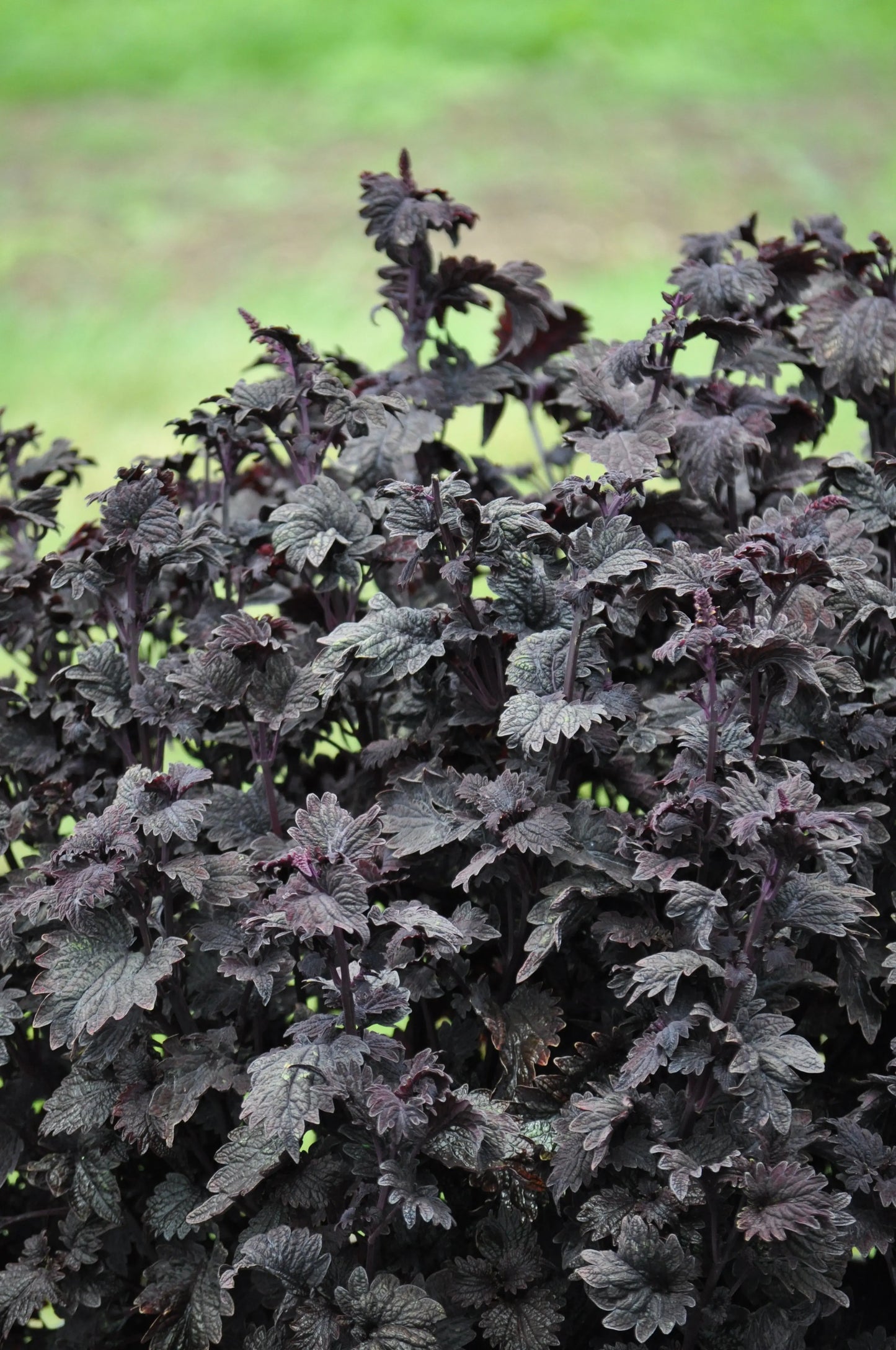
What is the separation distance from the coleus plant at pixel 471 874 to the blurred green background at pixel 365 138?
3186mm

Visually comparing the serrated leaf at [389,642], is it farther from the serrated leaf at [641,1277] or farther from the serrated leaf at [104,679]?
the serrated leaf at [641,1277]

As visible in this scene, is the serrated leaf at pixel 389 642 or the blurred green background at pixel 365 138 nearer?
the serrated leaf at pixel 389 642

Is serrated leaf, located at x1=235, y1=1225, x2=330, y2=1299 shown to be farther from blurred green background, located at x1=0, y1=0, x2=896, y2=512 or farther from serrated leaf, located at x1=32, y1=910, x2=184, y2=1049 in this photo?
blurred green background, located at x1=0, y1=0, x2=896, y2=512

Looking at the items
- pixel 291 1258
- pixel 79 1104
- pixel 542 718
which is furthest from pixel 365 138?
pixel 291 1258

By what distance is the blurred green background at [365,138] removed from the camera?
4695mm

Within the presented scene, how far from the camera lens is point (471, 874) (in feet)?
3.89

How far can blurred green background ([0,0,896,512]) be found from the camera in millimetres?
4695

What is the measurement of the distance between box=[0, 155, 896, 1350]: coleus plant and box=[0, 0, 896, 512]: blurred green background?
319 centimetres

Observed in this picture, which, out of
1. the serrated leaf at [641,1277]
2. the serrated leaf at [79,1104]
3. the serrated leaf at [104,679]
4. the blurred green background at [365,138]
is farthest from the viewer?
the blurred green background at [365,138]

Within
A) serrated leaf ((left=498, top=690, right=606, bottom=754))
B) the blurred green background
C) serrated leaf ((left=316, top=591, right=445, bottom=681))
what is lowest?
serrated leaf ((left=498, top=690, right=606, bottom=754))

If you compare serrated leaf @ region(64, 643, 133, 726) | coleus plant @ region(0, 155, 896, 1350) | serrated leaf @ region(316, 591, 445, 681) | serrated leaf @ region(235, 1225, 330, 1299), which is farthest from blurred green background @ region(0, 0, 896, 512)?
serrated leaf @ region(235, 1225, 330, 1299)

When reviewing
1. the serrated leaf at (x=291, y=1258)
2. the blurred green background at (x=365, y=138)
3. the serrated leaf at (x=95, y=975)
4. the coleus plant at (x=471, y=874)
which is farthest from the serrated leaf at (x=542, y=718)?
the blurred green background at (x=365, y=138)

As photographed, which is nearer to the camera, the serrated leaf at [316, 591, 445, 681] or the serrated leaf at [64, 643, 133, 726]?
the serrated leaf at [316, 591, 445, 681]

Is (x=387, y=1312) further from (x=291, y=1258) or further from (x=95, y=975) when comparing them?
(x=95, y=975)
